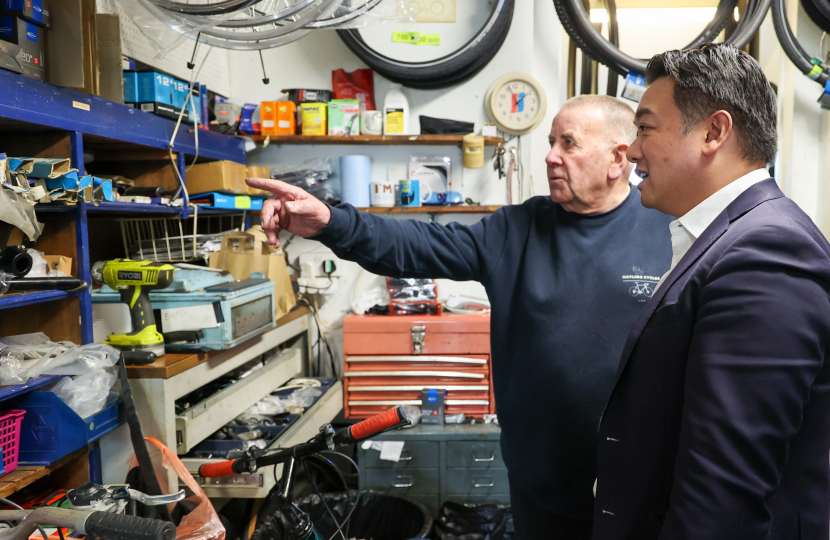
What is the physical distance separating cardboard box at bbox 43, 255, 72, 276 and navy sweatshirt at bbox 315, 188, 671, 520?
83 cm

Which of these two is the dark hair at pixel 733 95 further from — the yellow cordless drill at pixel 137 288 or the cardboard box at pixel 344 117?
Result: the cardboard box at pixel 344 117

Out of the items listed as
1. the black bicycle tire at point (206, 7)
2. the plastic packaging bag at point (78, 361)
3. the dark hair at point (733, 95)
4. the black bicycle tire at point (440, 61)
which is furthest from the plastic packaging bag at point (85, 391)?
the black bicycle tire at point (440, 61)

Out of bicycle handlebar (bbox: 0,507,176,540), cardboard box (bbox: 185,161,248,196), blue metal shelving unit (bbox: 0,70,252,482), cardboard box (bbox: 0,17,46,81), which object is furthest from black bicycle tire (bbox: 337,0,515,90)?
bicycle handlebar (bbox: 0,507,176,540)

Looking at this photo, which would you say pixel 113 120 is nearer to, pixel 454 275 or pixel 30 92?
pixel 30 92

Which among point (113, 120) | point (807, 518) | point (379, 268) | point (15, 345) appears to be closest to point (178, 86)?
point (113, 120)

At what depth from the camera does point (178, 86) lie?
206 centimetres

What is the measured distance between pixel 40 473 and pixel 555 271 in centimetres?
144

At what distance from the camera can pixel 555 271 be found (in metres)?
1.39

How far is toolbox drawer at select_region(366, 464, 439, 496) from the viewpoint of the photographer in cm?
229

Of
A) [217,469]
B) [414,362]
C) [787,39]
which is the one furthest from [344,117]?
[787,39]

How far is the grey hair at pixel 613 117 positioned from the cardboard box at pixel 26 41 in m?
1.45

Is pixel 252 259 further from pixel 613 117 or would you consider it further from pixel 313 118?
pixel 613 117

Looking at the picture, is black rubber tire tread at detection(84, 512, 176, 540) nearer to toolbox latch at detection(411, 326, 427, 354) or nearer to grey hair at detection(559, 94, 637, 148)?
grey hair at detection(559, 94, 637, 148)

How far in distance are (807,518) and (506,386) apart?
29.7 inches
